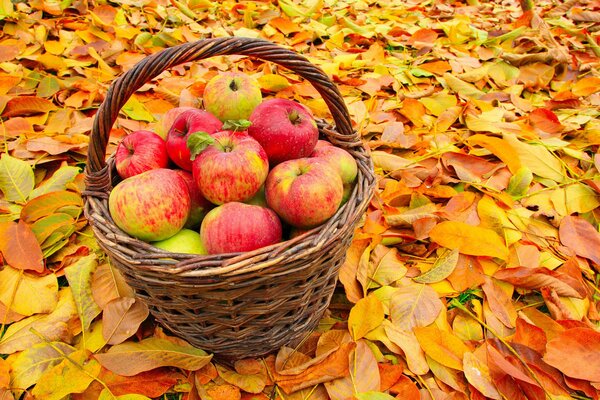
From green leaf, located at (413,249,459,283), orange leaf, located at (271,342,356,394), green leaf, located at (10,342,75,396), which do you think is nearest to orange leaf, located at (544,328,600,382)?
green leaf, located at (413,249,459,283)

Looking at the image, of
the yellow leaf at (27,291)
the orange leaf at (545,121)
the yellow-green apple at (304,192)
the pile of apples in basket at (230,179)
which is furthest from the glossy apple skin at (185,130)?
the orange leaf at (545,121)

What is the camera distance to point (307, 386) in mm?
1071

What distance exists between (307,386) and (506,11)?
116 inches

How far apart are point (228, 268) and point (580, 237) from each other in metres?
1.16

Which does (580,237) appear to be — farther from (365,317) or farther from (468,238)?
(365,317)

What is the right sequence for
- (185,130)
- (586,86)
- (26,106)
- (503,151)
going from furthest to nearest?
(586,86) < (26,106) < (503,151) < (185,130)

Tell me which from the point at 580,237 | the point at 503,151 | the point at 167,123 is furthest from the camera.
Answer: the point at 503,151

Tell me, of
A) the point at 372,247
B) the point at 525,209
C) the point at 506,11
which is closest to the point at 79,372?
the point at 372,247

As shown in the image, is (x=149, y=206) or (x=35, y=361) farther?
(x=35, y=361)

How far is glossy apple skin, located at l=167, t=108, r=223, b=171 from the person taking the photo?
1.09 meters

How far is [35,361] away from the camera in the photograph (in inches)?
42.1

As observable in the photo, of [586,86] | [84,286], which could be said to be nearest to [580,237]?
[586,86]

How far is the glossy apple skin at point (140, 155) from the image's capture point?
1076 mm

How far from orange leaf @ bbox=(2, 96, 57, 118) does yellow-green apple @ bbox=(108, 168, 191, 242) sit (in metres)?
1.09
